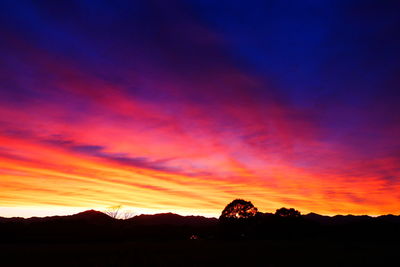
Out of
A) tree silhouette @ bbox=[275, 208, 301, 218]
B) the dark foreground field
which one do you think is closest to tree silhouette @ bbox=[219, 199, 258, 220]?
tree silhouette @ bbox=[275, 208, 301, 218]

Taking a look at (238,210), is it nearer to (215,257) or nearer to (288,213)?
(288,213)

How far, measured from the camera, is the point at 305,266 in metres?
19.7

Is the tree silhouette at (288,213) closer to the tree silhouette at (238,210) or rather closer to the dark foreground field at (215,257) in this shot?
the tree silhouette at (238,210)

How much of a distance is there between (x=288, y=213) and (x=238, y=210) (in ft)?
46.9

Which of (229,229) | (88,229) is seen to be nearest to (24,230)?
(88,229)

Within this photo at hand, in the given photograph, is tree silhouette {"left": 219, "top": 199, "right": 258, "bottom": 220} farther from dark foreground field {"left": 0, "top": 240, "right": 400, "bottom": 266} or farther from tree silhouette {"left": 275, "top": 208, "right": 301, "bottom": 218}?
dark foreground field {"left": 0, "top": 240, "right": 400, "bottom": 266}

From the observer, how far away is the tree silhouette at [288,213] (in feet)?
240

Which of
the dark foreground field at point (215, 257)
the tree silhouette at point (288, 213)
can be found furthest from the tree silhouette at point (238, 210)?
the dark foreground field at point (215, 257)

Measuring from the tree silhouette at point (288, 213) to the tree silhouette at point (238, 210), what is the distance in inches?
358

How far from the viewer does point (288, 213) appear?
73.5 metres

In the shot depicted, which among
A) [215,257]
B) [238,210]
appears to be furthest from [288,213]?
[215,257]

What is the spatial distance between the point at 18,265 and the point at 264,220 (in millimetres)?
56706

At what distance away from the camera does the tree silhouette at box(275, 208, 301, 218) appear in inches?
2880

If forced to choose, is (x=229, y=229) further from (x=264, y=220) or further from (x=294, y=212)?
(x=294, y=212)
